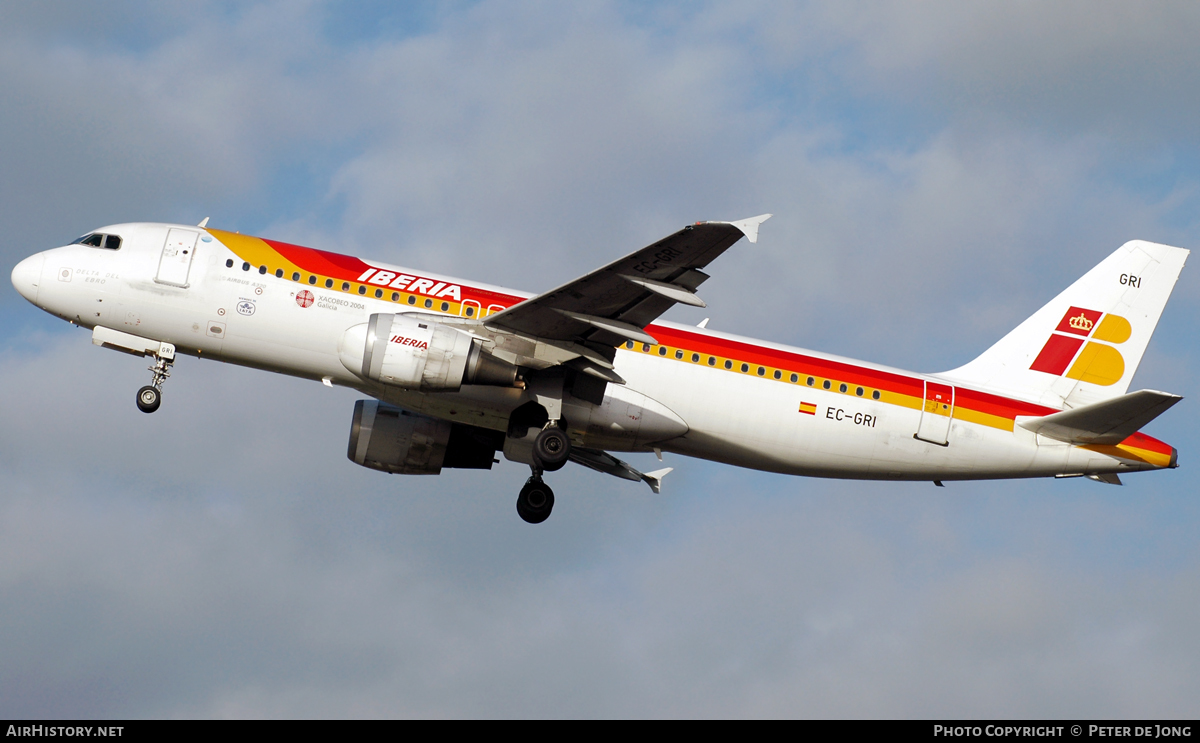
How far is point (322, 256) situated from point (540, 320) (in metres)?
6.39

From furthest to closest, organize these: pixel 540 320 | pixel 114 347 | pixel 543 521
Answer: pixel 543 521
pixel 114 347
pixel 540 320

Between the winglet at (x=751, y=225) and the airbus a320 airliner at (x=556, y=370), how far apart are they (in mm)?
4274

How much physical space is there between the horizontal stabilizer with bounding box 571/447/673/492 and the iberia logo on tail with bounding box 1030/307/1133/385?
11349 millimetres

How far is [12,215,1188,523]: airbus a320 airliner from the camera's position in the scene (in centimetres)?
3083

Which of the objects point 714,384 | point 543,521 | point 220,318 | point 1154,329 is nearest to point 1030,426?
point 1154,329

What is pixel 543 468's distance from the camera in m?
32.6

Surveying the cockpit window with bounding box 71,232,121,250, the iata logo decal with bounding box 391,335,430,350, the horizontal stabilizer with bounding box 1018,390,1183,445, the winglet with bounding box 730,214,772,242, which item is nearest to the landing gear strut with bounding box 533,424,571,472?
the iata logo decal with bounding box 391,335,430,350

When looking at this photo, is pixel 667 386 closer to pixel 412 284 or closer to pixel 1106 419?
pixel 412 284

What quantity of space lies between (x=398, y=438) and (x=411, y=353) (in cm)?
691

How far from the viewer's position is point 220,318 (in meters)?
32.2

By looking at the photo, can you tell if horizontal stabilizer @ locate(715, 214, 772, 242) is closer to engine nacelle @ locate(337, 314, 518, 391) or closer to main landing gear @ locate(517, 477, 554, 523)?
engine nacelle @ locate(337, 314, 518, 391)

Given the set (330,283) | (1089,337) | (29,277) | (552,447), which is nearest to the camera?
(552,447)

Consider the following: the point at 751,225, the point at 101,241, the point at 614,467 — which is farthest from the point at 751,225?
the point at 101,241
